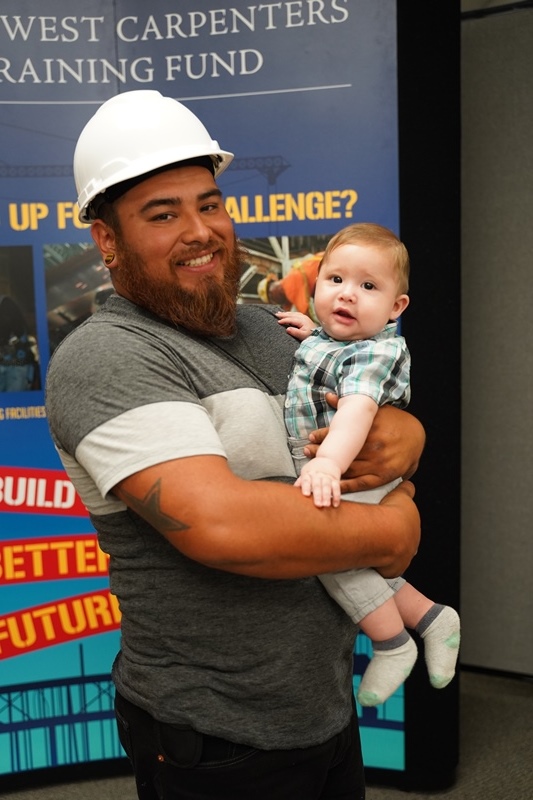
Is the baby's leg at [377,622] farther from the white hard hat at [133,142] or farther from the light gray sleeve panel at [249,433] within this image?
the white hard hat at [133,142]

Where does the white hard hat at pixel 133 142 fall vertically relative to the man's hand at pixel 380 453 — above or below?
above

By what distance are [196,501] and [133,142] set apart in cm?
63

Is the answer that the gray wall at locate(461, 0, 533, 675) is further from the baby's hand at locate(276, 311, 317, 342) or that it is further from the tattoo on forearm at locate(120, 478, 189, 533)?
the tattoo on forearm at locate(120, 478, 189, 533)

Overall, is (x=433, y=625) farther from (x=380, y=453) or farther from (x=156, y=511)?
(x=156, y=511)

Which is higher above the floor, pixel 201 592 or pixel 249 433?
pixel 249 433

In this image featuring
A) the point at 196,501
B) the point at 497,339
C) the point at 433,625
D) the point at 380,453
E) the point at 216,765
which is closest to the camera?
the point at 196,501

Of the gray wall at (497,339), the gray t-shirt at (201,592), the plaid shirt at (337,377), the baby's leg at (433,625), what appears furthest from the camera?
the gray wall at (497,339)

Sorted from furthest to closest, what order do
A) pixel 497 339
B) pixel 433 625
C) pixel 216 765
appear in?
pixel 497 339, pixel 433 625, pixel 216 765

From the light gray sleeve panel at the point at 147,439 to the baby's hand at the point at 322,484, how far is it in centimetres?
16

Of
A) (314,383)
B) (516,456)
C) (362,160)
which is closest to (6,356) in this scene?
(362,160)

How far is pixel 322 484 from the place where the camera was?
125cm

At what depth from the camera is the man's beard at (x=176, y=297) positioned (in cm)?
141

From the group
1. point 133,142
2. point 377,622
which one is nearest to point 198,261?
point 133,142

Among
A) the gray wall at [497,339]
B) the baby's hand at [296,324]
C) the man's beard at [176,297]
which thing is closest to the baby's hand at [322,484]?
the man's beard at [176,297]
